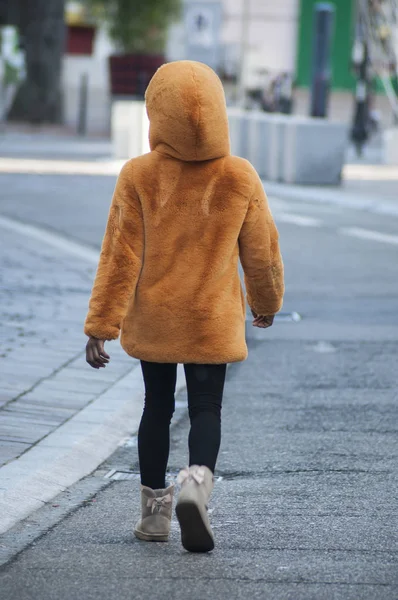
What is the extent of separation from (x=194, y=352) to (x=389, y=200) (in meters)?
13.8

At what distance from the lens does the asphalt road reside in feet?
12.7

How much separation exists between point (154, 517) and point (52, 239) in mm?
8978

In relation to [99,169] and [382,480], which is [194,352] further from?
[99,169]

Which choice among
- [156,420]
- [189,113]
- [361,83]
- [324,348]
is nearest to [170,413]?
[156,420]

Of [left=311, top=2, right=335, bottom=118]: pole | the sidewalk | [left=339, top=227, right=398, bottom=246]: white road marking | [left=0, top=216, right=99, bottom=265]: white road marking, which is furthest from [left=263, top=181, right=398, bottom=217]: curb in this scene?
the sidewalk

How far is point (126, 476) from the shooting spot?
5273 mm

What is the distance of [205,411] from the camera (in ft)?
13.7

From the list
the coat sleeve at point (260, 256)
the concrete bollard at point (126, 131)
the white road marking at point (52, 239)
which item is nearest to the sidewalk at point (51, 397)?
the coat sleeve at point (260, 256)

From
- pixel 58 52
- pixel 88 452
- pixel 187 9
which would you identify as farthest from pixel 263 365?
pixel 58 52

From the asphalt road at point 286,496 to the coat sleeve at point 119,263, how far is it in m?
0.73

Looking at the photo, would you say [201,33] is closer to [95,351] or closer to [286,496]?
[286,496]

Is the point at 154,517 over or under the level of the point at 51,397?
over

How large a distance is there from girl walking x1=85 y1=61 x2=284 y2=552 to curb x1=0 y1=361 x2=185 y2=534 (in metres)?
0.83

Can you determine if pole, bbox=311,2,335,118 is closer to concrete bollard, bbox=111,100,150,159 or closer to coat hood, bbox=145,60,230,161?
concrete bollard, bbox=111,100,150,159
